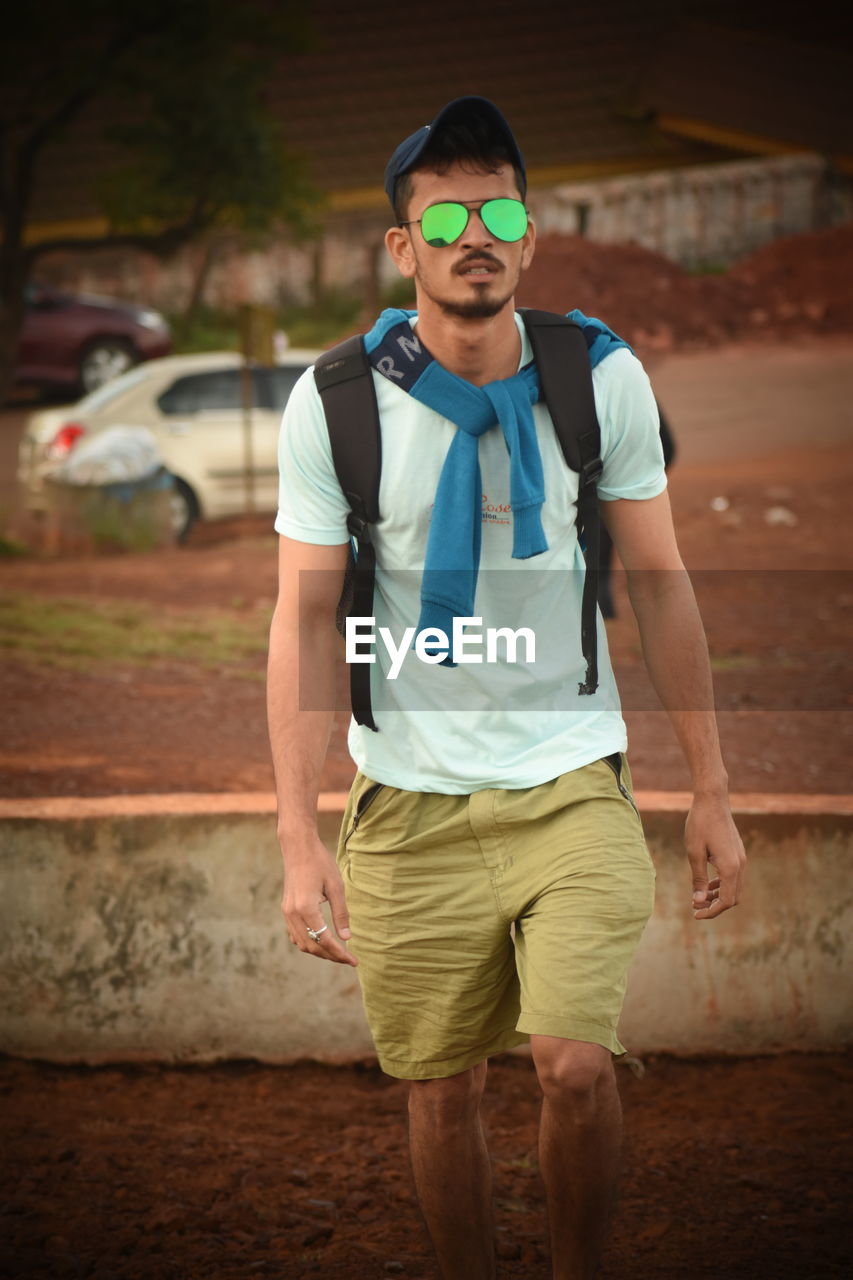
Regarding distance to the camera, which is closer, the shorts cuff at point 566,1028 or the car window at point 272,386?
the shorts cuff at point 566,1028

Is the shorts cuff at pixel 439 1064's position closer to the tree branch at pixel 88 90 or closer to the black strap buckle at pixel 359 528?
the black strap buckle at pixel 359 528

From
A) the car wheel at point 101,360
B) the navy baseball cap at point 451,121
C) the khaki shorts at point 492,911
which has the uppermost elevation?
the car wheel at point 101,360

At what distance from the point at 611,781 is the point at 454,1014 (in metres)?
0.51

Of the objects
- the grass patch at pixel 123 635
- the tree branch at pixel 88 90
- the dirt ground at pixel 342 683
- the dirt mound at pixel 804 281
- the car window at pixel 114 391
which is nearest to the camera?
the dirt ground at pixel 342 683

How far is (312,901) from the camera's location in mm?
2713

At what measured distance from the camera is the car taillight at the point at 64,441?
14.1 m

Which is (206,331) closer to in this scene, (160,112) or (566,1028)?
(160,112)

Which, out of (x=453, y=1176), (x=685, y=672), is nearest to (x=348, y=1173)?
(x=453, y=1176)

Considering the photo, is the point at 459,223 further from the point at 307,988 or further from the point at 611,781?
the point at 307,988

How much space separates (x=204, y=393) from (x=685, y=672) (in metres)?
12.1

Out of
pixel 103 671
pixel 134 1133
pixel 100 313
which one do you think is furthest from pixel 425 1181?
pixel 100 313

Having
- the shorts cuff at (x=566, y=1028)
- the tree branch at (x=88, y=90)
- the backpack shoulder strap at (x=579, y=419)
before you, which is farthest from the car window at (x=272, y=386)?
the shorts cuff at (x=566, y=1028)

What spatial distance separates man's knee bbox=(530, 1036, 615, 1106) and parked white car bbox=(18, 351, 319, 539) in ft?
38.3

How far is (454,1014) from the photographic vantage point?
9.43 feet
